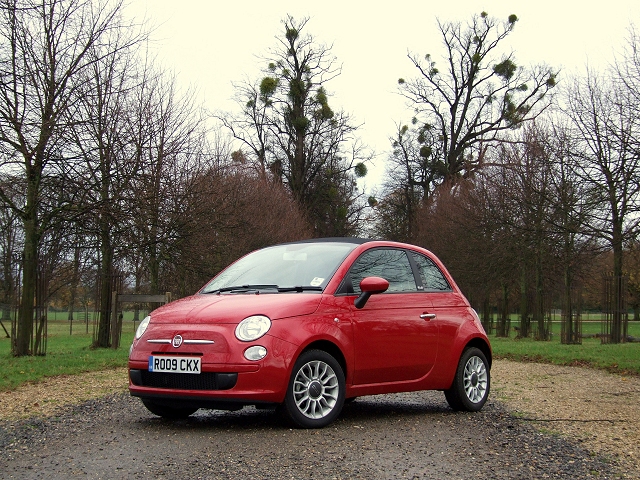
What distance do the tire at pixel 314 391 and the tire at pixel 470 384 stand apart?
6.19ft

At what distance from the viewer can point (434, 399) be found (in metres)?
10.2

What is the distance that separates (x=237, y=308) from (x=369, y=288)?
1.28 m

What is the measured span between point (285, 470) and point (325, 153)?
44.7m

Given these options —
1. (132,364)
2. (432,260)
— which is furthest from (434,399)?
(132,364)

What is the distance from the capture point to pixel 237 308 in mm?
7316

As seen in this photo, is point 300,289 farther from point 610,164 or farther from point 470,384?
point 610,164

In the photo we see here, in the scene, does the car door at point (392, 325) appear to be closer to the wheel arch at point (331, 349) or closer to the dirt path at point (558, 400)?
the wheel arch at point (331, 349)

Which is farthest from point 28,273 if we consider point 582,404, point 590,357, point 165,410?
point 590,357

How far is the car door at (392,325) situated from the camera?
791 centimetres

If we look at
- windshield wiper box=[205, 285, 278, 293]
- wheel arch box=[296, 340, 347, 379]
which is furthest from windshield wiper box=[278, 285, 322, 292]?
wheel arch box=[296, 340, 347, 379]

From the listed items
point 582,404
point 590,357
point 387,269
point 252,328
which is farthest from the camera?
point 590,357

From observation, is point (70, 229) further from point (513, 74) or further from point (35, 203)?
point (513, 74)

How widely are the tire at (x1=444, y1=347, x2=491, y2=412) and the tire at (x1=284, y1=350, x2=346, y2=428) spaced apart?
189 cm

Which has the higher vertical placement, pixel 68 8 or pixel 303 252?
pixel 68 8
